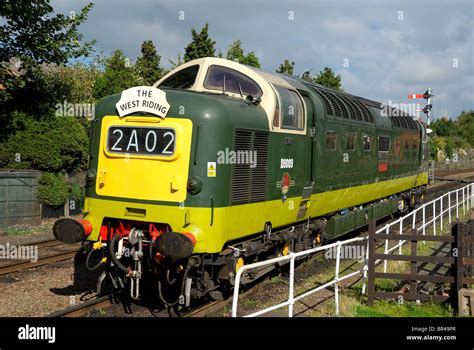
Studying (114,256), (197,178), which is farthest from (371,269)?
(114,256)

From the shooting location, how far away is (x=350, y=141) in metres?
13.1

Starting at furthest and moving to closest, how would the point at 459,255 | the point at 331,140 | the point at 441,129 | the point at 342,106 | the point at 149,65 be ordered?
the point at 441,129 → the point at 149,65 → the point at 342,106 → the point at 331,140 → the point at 459,255

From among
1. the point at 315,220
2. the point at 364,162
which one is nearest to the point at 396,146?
the point at 364,162

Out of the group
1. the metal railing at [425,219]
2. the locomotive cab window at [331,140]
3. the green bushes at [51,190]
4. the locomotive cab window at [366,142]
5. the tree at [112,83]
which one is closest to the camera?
the locomotive cab window at [331,140]

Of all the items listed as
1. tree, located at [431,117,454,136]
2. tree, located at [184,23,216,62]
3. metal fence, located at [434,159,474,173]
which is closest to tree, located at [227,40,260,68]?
tree, located at [184,23,216,62]

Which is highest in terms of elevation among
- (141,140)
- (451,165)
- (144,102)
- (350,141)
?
(144,102)

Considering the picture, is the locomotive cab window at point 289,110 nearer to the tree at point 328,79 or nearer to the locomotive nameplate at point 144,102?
the locomotive nameplate at point 144,102

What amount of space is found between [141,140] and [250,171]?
6.18 feet

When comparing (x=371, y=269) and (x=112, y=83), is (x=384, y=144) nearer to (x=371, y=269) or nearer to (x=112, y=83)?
(x=371, y=269)

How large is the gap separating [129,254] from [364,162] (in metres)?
8.50

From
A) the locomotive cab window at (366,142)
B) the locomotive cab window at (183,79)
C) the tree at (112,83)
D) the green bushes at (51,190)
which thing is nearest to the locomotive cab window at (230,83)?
the locomotive cab window at (183,79)

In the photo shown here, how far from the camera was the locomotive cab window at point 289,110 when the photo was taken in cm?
937

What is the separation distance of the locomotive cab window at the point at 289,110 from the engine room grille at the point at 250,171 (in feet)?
2.40

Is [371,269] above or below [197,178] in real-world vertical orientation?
below
